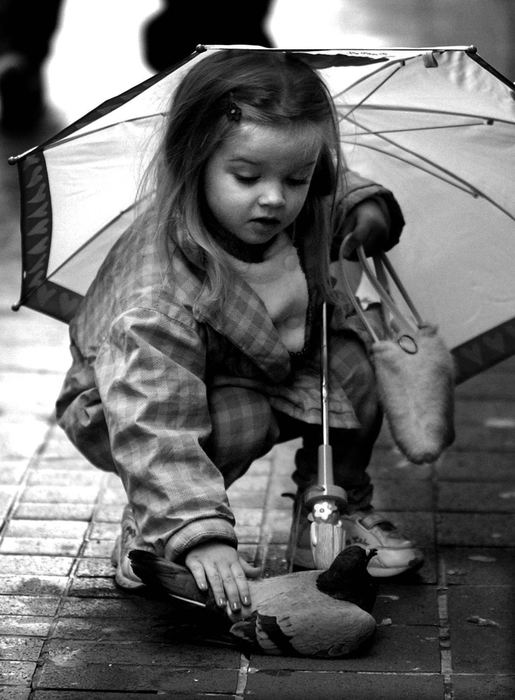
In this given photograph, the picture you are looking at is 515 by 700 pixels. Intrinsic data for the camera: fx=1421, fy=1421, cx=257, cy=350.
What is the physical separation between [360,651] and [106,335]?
2.64 feet

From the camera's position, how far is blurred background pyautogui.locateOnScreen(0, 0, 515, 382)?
5730mm

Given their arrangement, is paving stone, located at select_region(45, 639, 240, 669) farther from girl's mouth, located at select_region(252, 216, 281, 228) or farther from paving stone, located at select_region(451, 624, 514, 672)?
girl's mouth, located at select_region(252, 216, 281, 228)

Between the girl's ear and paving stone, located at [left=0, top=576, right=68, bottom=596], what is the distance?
99 centimetres

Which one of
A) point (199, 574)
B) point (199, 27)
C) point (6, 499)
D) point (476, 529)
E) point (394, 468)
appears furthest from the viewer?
point (199, 27)

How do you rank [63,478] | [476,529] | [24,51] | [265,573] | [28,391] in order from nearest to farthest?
[265,573]
[476,529]
[63,478]
[28,391]
[24,51]

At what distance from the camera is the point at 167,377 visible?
272 cm

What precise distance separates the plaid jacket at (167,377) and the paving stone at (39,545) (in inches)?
10.3

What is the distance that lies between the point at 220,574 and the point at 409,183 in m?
1.12

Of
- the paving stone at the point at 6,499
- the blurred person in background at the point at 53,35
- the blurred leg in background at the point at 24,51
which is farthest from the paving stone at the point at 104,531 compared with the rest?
the blurred leg in background at the point at 24,51

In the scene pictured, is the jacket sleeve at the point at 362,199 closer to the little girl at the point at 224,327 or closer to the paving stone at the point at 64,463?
the little girl at the point at 224,327

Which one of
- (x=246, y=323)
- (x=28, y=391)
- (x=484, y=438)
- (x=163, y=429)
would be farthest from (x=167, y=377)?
(x=28, y=391)

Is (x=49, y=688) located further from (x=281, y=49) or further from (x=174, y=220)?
(x=281, y=49)

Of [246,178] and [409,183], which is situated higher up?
[246,178]

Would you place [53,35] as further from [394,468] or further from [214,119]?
[214,119]
